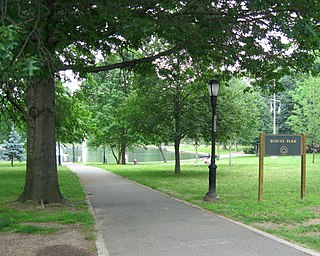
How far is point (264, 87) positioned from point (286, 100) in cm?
5500

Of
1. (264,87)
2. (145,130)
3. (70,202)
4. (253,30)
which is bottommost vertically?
(70,202)

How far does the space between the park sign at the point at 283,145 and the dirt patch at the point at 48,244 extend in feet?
21.4

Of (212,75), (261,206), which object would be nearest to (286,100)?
(212,75)

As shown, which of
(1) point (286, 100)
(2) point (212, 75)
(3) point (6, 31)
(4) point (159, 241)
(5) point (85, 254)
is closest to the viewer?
(3) point (6, 31)

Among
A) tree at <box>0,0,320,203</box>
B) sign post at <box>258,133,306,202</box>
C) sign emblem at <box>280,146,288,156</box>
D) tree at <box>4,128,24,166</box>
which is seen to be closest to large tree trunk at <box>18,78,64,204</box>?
tree at <box>0,0,320,203</box>

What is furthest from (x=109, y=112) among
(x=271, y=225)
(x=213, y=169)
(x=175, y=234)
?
(x=175, y=234)

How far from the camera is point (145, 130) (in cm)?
2148

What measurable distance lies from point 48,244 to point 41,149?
4.60 m

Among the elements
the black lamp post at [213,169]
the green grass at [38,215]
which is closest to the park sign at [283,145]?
the black lamp post at [213,169]

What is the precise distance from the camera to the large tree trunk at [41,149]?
10.3m

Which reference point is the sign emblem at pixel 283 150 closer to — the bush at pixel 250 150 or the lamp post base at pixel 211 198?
the lamp post base at pixel 211 198

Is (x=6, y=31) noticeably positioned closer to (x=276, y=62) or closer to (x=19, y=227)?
(x=19, y=227)

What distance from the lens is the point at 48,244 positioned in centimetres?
Answer: 615

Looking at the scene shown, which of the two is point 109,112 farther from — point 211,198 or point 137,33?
point 137,33
